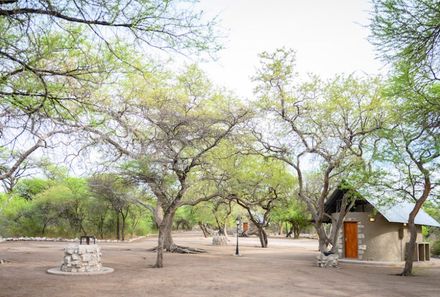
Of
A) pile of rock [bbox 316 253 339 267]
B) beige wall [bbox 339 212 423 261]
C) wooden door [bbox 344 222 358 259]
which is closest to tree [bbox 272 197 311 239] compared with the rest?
wooden door [bbox 344 222 358 259]

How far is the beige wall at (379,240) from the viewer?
2389cm

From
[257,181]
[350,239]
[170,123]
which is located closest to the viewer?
[170,123]

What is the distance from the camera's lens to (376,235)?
24.0 meters

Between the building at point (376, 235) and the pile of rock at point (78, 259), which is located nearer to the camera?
the pile of rock at point (78, 259)

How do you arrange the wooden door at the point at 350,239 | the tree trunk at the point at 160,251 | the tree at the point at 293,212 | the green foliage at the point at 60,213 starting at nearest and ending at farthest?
the tree trunk at the point at 160,251, the wooden door at the point at 350,239, the tree at the point at 293,212, the green foliage at the point at 60,213

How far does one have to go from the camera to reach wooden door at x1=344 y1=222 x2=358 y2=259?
24859mm

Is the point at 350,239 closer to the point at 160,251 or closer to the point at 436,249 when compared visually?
the point at 436,249

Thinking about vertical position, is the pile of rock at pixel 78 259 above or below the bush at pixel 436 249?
above

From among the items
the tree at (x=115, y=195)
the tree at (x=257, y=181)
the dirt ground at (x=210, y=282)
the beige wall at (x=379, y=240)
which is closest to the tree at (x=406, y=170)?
the dirt ground at (x=210, y=282)

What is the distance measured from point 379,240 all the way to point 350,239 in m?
1.64

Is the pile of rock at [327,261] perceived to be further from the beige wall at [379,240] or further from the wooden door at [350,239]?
the wooden door at [350,239]

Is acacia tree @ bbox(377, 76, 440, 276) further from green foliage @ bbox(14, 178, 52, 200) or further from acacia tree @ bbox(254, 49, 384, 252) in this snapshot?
green foliage @ bbox(14, 178, 52, 200)

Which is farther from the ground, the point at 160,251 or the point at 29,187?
the point at 29,187

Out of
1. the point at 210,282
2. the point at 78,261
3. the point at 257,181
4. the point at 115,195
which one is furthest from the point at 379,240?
the point at 78,261
